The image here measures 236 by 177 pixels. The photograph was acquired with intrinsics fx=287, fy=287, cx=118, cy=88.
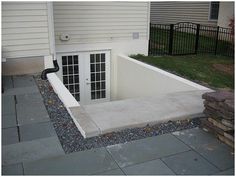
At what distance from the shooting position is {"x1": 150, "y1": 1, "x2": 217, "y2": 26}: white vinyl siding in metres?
16.4

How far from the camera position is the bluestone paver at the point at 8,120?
14.1ft

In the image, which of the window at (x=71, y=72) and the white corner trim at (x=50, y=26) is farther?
the window at (x=71, y=72)

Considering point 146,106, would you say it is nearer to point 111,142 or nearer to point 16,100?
point 111,142

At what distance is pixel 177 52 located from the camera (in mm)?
11461

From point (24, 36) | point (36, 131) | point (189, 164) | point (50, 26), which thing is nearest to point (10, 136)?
point (36, 131)

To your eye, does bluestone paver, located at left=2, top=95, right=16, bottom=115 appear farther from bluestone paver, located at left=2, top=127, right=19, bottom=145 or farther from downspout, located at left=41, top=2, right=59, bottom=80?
downspout, located at left=41, top=2, right=59, bottom=80

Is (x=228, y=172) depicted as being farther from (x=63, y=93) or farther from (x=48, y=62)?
(x=48, y=62)

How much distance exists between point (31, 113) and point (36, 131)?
29.5 inches

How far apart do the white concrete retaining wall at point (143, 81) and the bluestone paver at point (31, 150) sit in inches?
137

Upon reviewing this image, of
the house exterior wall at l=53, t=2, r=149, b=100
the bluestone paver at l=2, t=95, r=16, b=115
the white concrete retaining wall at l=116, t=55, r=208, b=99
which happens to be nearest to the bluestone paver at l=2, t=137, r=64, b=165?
the bluestone paver at l=2, t=95, r=16, b=115

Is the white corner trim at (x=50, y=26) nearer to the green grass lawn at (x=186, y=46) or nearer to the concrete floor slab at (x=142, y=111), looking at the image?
the concrete floor slab at (x=142, y=111)

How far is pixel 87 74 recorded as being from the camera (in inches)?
380

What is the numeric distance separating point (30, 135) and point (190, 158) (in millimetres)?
2157

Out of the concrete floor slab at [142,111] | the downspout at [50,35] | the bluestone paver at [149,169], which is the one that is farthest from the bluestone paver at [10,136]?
the downspout at [50,35]
